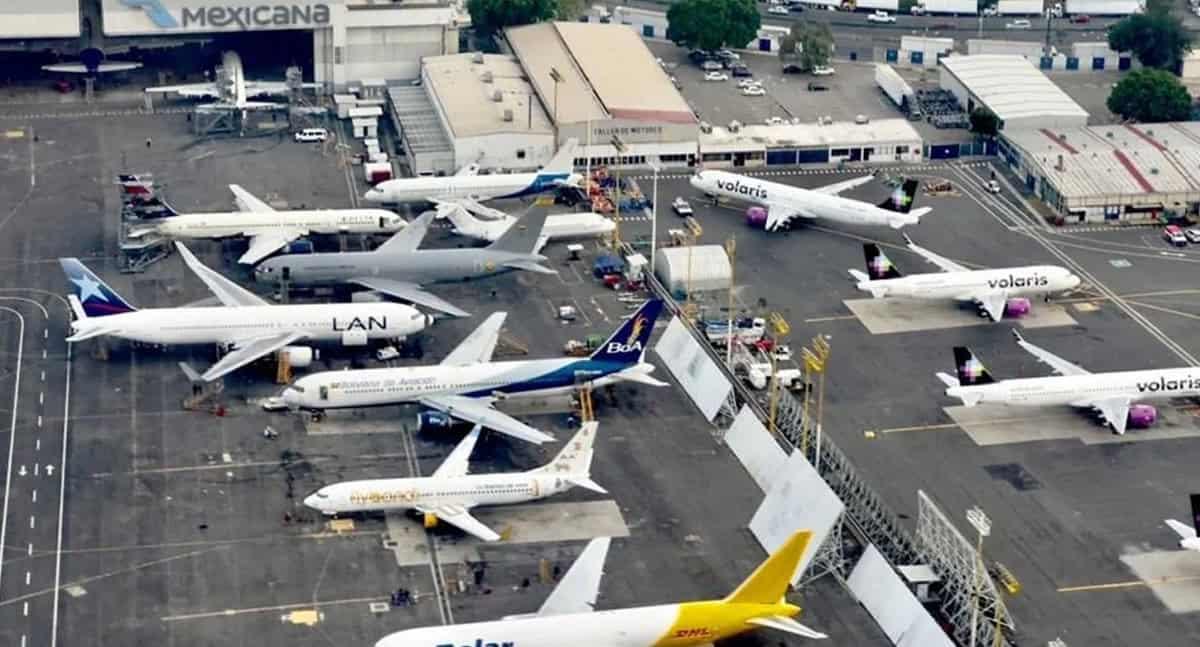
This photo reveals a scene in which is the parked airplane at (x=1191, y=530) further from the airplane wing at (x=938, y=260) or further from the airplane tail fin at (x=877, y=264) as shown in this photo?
the airplane wing at (x=938, y=260)

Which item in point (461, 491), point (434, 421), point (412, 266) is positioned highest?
point (412, 266)

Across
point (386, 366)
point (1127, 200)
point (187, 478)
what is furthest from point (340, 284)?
point (1127, 200)

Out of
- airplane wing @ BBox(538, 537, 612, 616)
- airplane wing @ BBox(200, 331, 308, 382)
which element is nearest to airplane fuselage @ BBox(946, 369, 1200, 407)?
airplane wing @ BBox(538, 537, 612, 616)

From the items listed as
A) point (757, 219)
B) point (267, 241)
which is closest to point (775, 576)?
point (267, 241)

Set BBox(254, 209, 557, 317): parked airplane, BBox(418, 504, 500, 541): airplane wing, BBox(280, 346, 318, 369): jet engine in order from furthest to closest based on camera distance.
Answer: BBox(254, 209, 557, 317): parked airplane, BBox(280, 346, 318, 369): jet engine, BBox(418, 504, 500, 541): airplane wing

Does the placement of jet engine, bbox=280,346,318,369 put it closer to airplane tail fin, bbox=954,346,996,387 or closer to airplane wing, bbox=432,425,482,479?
airplane wing, bbox=432,425,482,479

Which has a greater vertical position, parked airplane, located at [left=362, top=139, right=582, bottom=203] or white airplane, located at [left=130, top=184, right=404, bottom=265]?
parked airplane, located at [left=362, top=139, right=582, bottom=203]

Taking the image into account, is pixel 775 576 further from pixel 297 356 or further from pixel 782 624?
pixel 297 356

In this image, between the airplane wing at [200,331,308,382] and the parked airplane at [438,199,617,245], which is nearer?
the airplane wing at [200,331,308,382]
